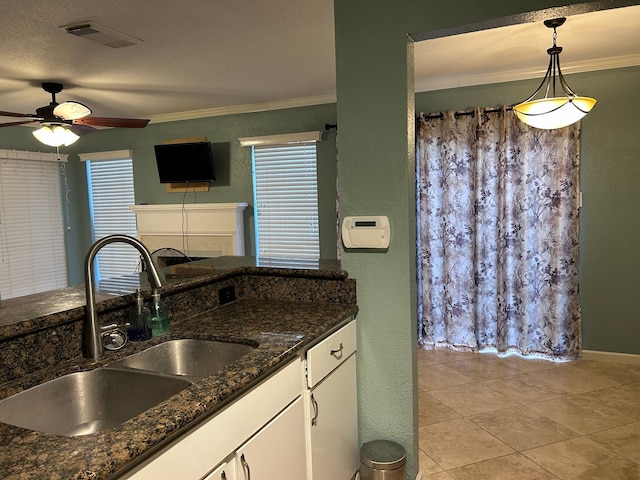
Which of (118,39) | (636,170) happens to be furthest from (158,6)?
(636,170)

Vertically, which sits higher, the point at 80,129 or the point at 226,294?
the point at 80,129

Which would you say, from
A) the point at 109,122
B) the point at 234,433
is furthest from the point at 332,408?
the point at 109,122

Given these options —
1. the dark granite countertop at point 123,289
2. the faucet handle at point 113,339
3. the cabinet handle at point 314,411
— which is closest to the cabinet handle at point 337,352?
the cabinet handle at point 314,411

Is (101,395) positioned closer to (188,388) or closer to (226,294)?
(188,388)

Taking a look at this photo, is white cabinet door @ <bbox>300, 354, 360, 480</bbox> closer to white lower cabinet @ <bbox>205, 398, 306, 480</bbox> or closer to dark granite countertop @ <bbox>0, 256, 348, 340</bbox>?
white lower cabinet @ <bbox>205, 398, 306, 480</bbox>

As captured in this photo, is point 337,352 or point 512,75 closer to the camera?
point 337,352

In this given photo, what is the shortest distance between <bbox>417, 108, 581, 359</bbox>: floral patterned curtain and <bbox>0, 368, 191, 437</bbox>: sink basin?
3.17 metres

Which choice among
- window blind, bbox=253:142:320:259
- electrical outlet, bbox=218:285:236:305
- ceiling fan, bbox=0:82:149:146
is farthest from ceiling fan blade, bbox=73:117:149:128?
electrical outlet, bbox=218:285:236:305

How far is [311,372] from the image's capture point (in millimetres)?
1727

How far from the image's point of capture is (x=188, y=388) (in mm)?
1227

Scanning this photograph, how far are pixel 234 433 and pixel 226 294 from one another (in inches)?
41.8

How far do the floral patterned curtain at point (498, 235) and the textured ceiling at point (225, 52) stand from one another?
56 cm

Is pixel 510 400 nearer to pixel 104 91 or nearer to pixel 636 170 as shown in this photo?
pixel 636 170

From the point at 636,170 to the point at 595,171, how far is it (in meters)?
0.28
